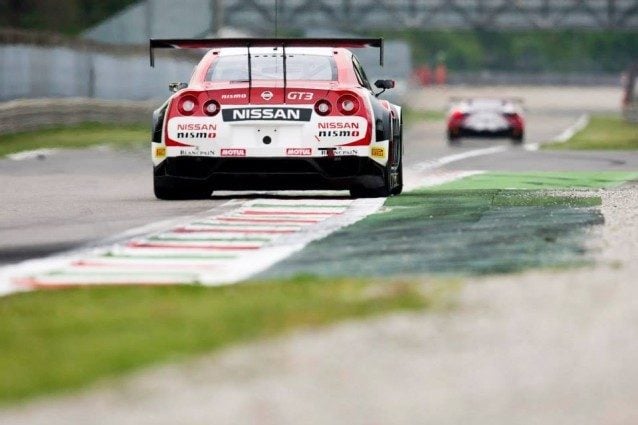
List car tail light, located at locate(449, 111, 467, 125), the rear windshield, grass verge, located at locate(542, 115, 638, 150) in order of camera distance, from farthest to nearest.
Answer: car tail light, located at locate(449, 111, 467, 125) < grass verge, located at locate(542, 115, 638, 150) < the rear windshield

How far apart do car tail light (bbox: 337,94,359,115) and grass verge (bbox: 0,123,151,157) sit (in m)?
12.5

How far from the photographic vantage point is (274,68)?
15.2 metres

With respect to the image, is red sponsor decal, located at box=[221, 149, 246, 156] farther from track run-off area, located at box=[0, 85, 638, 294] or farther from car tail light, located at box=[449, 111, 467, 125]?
car tail light, located at box=[449, 111, 467, 125]

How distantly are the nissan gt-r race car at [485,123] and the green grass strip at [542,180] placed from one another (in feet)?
70.8

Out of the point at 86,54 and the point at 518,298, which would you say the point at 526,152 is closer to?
the point at 86,54

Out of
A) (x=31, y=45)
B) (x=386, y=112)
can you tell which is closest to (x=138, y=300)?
(x=386, y=112)

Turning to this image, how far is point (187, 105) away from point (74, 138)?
18868mm

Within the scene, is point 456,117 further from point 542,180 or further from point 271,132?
point 271,132

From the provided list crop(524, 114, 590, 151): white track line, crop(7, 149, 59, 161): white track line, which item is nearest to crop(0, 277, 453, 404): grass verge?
crop(7, 149, 59, 161): white track line

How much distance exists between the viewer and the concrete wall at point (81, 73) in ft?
108

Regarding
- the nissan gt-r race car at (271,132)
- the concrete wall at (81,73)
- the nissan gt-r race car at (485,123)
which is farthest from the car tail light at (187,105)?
the nissan gt-r race car at (485,123)

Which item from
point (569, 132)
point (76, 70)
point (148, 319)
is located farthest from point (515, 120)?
point (148, 319)

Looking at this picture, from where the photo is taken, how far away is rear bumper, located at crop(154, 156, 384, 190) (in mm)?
14609

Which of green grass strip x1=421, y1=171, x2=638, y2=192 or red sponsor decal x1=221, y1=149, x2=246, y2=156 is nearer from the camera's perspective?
red sponsor decal x1=221, y1=149, x2=246, y2=156
